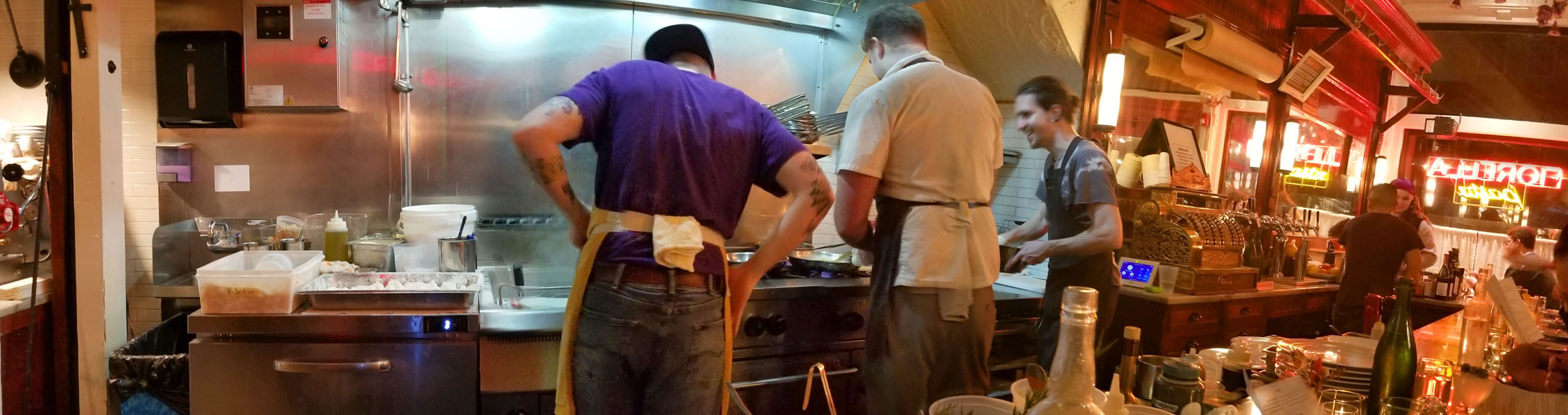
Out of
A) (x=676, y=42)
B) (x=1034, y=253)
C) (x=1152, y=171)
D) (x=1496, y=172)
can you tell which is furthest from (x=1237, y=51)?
(x=1496, y=172)

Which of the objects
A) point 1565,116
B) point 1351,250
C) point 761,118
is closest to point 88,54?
point 761,118

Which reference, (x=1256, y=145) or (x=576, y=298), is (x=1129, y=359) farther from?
(x=1256, y=145)

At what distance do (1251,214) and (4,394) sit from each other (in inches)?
233

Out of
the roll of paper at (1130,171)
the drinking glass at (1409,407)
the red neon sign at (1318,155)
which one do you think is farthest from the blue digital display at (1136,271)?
A: the red neon sign at (1318,155)

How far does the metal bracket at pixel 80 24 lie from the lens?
2447 mm

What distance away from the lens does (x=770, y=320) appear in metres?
2.79

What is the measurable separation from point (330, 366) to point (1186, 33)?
4.38 metres

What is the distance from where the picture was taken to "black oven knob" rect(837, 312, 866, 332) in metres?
2.92

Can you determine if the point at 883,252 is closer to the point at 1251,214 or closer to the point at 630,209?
the point at 630,209

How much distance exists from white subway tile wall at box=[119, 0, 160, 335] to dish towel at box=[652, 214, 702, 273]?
2.61 metres

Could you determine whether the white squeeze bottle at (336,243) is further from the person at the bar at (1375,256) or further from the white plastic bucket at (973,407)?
the person at the bar at (1375,256)

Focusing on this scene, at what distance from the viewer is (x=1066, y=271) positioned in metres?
2.95

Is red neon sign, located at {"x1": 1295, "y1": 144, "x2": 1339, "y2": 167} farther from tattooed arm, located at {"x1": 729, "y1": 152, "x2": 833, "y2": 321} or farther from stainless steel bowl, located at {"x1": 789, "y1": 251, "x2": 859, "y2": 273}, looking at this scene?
tattooed arm, located at {"x1": 729, "y1": 152, "x2": 833, "y2": 321}

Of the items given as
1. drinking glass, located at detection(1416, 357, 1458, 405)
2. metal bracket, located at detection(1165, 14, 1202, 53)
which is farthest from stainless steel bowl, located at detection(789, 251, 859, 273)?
metal bracket, located at detection(1165, 14, 1202, 53)
